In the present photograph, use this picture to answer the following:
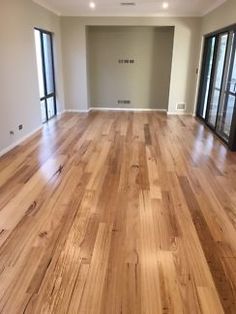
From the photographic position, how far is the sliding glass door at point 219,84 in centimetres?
494

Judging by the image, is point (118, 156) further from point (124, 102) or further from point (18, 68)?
point (124, 102)

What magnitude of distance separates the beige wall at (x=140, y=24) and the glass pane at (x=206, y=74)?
1.31 ft

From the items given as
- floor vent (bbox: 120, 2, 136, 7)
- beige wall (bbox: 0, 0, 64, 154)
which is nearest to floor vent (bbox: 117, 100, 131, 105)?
floor vent (bbox: 120, 2, 136, 7)

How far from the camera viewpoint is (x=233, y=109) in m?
4.60

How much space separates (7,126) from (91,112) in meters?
3.66

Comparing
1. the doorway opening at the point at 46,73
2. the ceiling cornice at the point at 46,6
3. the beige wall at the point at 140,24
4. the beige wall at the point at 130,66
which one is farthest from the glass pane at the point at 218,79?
the doorway opening at the point at 46,73

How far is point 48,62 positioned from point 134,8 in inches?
96.4

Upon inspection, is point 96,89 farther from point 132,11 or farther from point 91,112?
point 132,11

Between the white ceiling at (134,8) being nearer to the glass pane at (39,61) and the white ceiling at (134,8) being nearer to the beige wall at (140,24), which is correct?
the beige wall at (140,24)

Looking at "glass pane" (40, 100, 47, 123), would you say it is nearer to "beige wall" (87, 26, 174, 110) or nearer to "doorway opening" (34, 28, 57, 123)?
"doorway opening" (34, 28, 57, 123)

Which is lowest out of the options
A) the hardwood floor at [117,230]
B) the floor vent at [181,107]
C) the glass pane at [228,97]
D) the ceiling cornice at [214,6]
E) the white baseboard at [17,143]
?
the hardwood floor at [117,230]

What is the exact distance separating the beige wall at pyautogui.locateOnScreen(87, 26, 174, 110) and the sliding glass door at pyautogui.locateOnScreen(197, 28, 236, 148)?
1281mm

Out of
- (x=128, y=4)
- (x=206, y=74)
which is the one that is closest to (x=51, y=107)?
(x=128, y=4)

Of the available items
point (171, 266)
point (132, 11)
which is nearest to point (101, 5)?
point (132, 11)
